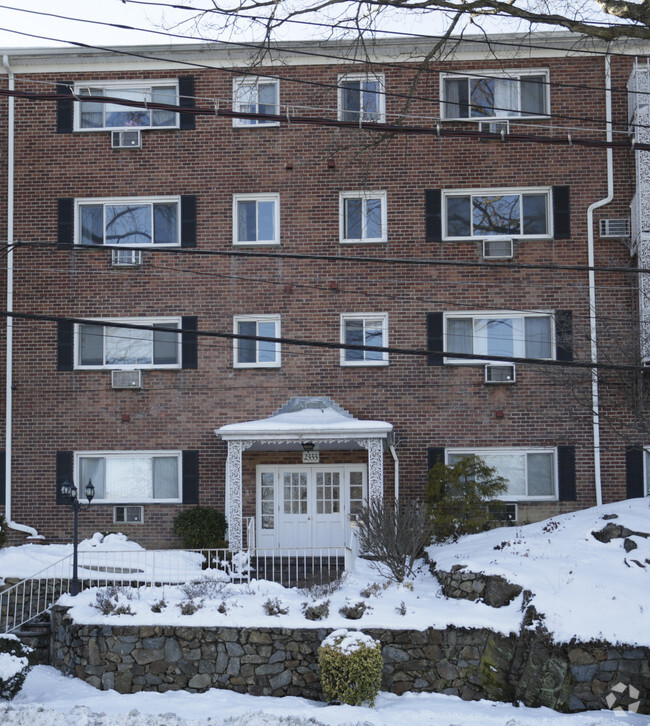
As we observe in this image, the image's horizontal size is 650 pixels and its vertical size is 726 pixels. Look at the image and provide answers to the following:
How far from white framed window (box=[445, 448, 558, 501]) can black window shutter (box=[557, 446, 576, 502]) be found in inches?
9.7

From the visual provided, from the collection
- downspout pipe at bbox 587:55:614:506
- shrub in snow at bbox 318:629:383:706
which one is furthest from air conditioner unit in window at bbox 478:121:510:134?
shrub in snow at bbox 318:629:383:706

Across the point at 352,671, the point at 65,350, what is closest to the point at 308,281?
the point at 65,350

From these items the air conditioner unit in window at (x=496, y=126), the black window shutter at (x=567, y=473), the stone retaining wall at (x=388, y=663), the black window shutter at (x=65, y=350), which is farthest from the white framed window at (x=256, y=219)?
the stone retaining wall at (x=388, y=663)

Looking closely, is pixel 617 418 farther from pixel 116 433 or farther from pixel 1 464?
pixel 1 464

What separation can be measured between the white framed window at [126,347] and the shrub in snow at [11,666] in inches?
297

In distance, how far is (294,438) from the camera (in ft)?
60.4

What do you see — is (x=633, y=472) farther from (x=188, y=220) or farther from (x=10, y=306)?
(x=10, y=306)

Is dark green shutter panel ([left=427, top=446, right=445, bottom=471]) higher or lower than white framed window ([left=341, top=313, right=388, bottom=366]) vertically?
lower

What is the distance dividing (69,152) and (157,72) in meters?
2.55

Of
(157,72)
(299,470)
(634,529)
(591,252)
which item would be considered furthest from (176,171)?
(634,529)

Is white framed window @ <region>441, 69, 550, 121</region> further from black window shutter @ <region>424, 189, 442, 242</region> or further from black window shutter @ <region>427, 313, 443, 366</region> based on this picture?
black window shutter @ <region>427, 313, 443, 366</region>

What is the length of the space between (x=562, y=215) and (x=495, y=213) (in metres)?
1.38

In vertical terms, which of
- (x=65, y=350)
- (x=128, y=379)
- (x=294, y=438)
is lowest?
(x=294, y=438)

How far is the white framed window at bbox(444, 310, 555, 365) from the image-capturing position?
794 inches
